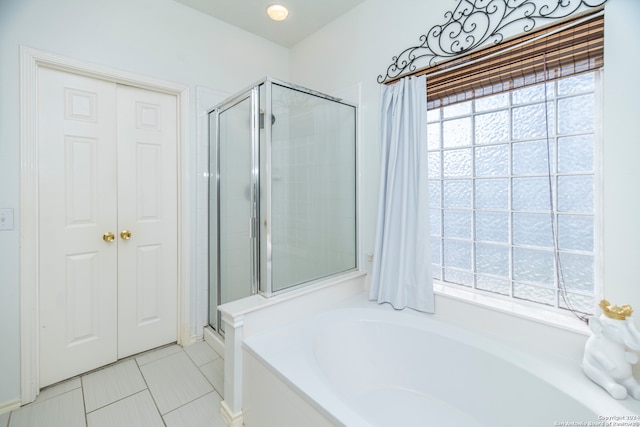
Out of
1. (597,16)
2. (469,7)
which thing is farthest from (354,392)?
(469,7)

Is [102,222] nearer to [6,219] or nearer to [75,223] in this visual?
[75,223]

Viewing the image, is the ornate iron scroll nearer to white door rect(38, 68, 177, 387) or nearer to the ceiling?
the ceiling

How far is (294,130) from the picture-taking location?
6.14 ft

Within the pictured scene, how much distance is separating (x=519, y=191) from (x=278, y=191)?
54.1 inches

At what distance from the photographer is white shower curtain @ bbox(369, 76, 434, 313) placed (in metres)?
1.78

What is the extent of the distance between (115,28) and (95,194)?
110cm

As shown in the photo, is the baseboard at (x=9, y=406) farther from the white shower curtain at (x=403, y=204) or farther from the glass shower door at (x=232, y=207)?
→ the white shower curtain at (x=403, y=204)

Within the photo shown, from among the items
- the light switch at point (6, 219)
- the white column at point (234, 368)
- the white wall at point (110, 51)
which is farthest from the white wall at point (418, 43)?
the light switch at point (6, 219)

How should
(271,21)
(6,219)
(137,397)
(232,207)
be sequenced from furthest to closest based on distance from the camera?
1. (271,21)
2. (232,207)
3. (137,397)
4. (6,219)

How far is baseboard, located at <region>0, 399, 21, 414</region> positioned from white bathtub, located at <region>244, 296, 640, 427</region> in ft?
4.24

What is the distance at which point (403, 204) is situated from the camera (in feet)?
6.08

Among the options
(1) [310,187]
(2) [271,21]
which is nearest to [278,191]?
(1) [310,187]

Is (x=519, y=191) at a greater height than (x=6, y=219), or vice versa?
(x=519, y=191)

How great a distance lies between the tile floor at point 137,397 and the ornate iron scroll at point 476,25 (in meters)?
2.38
